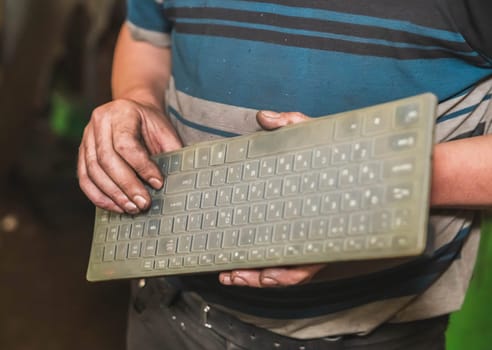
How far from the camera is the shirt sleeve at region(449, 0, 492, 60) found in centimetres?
54

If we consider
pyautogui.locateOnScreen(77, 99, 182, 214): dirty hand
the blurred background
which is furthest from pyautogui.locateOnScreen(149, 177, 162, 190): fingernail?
the blurred background

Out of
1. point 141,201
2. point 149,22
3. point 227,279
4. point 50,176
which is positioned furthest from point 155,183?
point 50,176

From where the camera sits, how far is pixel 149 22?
2.63 feet

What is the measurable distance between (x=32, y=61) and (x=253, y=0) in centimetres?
121

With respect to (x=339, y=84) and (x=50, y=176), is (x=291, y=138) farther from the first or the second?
(x=50, y=176)

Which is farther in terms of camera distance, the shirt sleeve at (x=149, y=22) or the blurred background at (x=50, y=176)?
the blurred background at (x=50, y=176)

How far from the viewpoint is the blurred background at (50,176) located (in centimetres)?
158

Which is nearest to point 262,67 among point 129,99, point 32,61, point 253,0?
point 253,0

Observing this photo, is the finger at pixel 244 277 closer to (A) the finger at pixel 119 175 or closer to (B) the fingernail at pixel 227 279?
(B) the fingernail at pixel 227 279

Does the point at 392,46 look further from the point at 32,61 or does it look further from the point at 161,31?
the point at 32,61

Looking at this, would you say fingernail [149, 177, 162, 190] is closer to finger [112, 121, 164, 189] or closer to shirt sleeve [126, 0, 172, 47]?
finger [112, 121, 164, 189]

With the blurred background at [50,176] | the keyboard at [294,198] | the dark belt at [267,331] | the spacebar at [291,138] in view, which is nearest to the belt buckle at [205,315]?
the dark belt at [267,331]

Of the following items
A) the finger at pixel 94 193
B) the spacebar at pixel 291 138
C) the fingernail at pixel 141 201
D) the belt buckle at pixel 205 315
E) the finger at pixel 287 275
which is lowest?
the belt buckle at pixel 205 315

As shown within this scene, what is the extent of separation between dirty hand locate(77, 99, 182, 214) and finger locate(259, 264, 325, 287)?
0.50 feet
